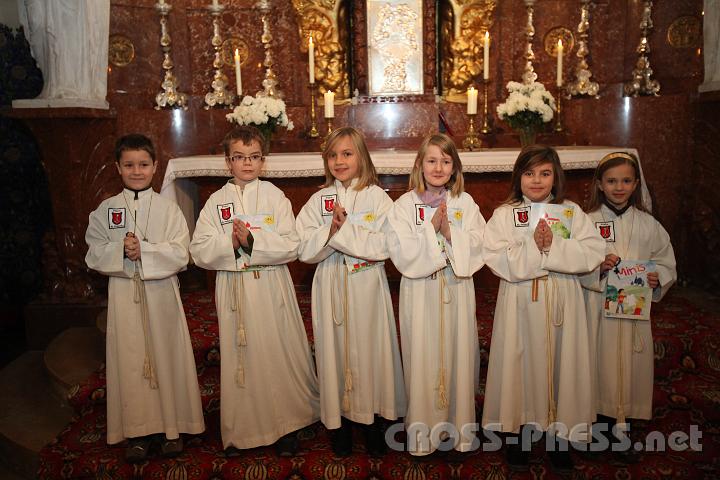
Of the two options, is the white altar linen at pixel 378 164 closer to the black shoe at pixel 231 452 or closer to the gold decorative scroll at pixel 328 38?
the gold decorative scroll at pixel 328 38

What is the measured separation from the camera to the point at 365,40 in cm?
617

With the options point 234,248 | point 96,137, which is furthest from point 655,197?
point 96,137

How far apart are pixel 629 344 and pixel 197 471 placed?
8.16ft

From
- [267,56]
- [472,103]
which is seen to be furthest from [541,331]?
[267,56]

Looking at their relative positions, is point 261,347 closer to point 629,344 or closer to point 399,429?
point 399,429

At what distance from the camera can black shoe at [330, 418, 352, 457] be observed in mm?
3498

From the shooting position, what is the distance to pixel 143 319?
345cm

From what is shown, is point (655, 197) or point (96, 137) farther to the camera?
point (655, 197)

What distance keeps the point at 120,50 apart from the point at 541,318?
5056 millimetres

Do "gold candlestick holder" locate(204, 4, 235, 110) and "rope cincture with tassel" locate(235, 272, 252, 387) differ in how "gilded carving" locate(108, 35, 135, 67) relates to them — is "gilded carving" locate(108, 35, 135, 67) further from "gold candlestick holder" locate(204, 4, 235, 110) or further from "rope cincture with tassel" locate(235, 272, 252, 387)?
"rope cincture with tassel" locate(235, 272, 252, 387)

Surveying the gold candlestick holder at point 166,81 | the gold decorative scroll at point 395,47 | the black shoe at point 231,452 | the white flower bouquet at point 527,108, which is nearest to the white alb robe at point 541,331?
the black shoe at point 231,452

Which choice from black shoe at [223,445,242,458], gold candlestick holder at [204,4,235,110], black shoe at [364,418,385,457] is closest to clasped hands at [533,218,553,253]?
black shoe at [364,418,385,457]

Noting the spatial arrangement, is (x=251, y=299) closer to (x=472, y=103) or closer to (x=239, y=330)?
(x=239, y=330)

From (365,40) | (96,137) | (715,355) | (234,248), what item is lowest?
(715,355)
